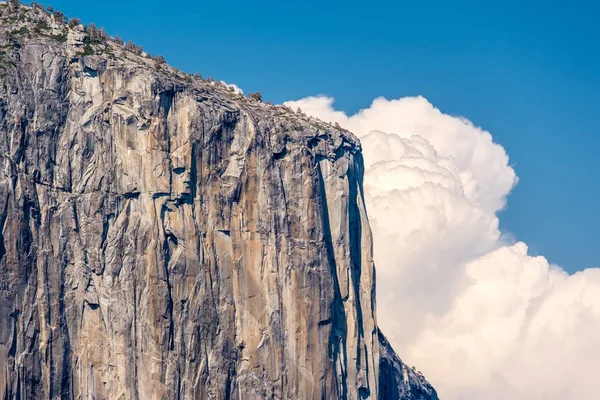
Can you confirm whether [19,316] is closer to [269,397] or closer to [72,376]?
[72,376]

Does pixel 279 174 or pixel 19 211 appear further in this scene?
pixel 279 174

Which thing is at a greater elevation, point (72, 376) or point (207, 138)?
point (207, 138)

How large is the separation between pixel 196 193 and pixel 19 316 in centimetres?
2437

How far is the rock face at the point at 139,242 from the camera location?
180 meters

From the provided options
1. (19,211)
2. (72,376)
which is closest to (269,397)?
(72,376)

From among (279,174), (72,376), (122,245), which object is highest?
(279,174)

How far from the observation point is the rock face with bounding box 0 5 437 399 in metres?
180

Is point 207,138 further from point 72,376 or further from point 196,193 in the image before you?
point 72,376

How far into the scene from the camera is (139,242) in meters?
183

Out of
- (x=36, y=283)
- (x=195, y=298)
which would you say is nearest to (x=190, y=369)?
(x=195, y=298)

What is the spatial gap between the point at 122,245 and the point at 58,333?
11714 mm

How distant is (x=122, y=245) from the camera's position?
18288cm

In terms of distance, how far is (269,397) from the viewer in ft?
622

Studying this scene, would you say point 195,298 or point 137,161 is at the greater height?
point 137,161
